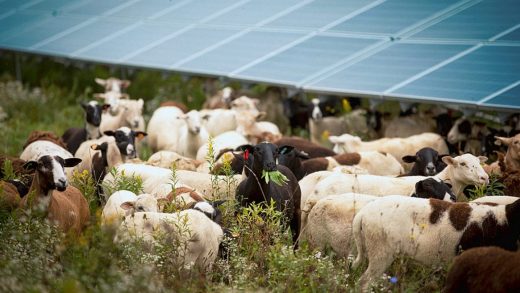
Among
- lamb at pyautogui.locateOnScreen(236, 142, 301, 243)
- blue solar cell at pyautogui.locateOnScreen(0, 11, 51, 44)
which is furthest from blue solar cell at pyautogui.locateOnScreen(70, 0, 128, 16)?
lamb at pyautogui.locateOnScreen(236, 142, 301, 243)

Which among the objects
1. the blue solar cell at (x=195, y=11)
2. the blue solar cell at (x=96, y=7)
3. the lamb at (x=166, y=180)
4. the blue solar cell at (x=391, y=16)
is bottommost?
the lamb at (x=166, y=180)

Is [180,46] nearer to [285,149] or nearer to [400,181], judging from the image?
[285,149]

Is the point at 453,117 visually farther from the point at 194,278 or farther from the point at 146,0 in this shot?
the point at 146,0

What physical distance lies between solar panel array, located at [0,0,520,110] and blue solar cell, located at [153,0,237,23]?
4cm

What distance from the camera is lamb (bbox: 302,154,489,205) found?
38.1 ft

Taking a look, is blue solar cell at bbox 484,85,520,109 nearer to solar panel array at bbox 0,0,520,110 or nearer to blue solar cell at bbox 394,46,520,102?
solar panel array at bbox 0,0,520,110

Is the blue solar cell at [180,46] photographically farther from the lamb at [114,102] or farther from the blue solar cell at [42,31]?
the blue solar cell at [42,31]

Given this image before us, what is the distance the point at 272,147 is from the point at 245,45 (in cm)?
813

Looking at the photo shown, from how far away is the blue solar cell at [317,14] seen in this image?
19.5 m

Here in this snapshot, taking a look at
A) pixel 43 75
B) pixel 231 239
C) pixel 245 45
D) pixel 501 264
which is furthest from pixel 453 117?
pixel 43 75

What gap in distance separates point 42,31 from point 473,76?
1334cm

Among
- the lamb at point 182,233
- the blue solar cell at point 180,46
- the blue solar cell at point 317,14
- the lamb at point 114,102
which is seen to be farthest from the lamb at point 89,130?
the lamb at point 182,233

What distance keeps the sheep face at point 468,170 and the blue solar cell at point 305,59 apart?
586 cm

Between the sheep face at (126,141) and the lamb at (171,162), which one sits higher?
the sheep face at (126,141)
